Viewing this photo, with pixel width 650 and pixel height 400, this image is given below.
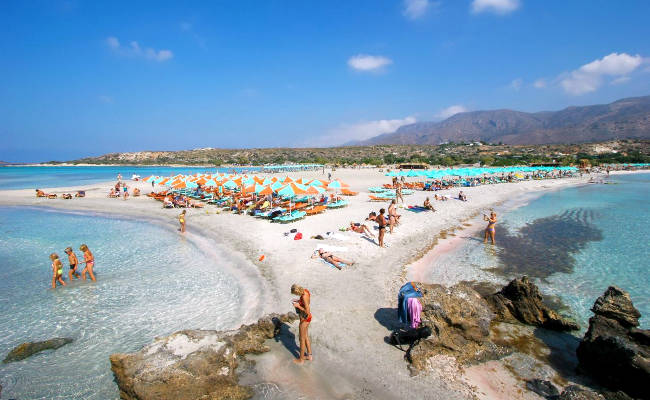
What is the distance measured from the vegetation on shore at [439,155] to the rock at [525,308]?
2155 inches

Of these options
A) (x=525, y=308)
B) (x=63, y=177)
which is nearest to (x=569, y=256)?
(x=525, y=308)

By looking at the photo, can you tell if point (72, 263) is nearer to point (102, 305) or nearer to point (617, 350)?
point (102, 305)

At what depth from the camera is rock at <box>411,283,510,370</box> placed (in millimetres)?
5074

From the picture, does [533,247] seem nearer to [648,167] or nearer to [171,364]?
[171,364]

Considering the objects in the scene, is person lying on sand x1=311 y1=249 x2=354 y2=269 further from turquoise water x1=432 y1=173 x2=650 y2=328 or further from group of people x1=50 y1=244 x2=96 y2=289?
group of people x1=50 y1=244 x2=96 y2=289

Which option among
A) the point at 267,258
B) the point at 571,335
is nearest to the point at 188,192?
the point at 267,258

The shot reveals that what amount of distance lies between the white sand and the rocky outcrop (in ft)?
1.91

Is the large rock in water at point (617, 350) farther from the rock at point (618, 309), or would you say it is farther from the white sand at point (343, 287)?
the white sand at point (343, 287)

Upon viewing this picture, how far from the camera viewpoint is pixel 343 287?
297 inches

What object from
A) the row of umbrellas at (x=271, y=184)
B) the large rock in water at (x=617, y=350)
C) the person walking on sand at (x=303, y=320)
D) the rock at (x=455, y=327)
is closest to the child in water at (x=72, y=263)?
the person walking on sand at (x=303, y=320)

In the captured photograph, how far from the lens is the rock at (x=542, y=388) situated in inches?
171

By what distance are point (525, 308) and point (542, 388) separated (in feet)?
6.86

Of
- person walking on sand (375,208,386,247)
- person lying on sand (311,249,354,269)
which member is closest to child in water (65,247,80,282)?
person lying on sand (311,249,354,269)

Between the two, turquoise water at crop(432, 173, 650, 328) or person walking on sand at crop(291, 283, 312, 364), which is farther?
turquoise water at crop(432, 173, 650, 328)
